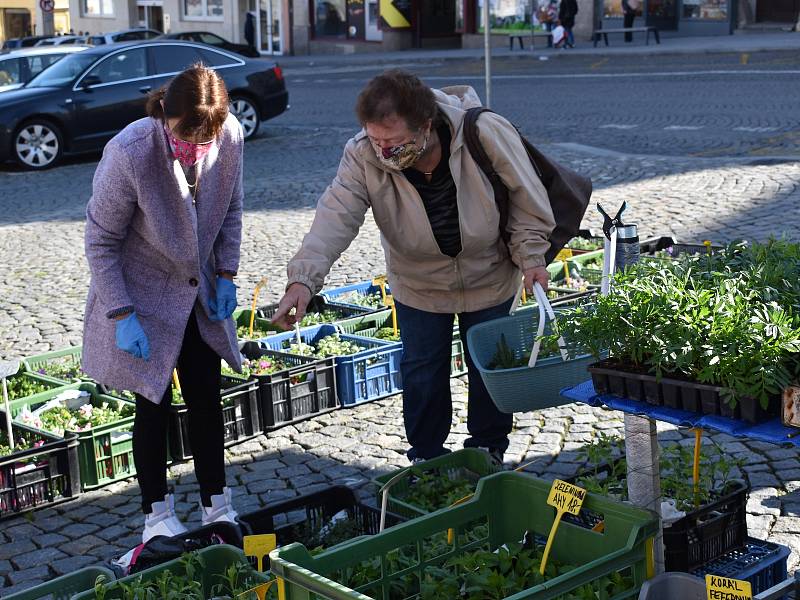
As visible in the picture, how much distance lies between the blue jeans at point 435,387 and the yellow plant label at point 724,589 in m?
1.55

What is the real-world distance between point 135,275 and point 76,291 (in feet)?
16.1

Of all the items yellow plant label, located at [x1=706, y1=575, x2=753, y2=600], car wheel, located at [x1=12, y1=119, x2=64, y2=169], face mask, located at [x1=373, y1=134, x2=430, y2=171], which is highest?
face mask, located at [x1=373, y1=134, x2=430, y2=171]

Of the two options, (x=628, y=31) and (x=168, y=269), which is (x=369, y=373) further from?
(x=628, y=31)

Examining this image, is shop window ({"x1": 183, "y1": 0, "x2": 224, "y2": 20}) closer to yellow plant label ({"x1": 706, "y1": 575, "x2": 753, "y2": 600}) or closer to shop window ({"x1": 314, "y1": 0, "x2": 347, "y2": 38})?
shop window ({"x1": 314, "y1": 0, "x2": 347, "y2": 38})

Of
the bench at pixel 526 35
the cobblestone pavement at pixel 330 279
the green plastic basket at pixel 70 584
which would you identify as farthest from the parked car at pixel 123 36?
the green plastic basket at pixel 70 584

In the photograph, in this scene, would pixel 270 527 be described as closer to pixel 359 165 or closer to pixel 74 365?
pixel 359 165

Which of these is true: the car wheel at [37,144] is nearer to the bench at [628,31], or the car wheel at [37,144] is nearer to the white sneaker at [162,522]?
the white sneaker at [162,522]

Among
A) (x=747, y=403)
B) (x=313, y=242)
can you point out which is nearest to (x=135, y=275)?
(x=313, y=242)

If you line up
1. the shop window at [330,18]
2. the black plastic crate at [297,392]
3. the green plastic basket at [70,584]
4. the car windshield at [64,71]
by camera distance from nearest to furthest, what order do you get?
the green plastic basket at [70,584]
the black plastic crate at [297,392]
the car windshield at [64,71]
the shop window at [330,18]

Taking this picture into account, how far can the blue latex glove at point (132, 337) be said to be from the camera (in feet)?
13.3

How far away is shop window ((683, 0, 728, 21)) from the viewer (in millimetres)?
29891

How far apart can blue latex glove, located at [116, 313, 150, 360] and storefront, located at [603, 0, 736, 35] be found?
92.2 ft

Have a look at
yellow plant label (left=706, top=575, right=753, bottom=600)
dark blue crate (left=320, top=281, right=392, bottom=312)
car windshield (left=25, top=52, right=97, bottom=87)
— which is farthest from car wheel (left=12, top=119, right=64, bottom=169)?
yellow plant label (left=706, top=575, right=753, bottom=600)

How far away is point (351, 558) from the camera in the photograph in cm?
309
